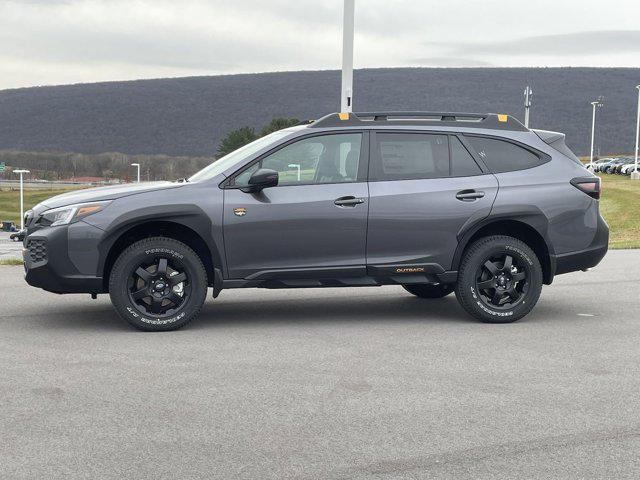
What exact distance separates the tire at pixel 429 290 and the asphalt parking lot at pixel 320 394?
1.53 feet

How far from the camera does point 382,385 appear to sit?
600 cm

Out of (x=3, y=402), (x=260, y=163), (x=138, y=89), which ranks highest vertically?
(x=138, y=89)

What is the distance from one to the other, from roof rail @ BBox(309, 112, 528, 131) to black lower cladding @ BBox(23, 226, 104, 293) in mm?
2217

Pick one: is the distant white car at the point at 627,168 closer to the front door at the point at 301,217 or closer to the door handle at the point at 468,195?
the door handle at the point at 468,195

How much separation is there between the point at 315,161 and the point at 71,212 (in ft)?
6.56

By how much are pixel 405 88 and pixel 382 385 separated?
14903 centimetres

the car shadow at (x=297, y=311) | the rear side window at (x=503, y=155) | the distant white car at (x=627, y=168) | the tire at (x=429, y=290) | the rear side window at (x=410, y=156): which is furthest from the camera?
the distant white car at (x=627, y=168)

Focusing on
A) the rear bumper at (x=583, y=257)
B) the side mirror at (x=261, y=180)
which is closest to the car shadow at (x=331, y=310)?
the rear bumper at (x=583, y=257)

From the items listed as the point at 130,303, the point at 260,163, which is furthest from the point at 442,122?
the point at 130,303

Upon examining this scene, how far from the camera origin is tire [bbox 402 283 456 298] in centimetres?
982

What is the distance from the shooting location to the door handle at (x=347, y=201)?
802 centimetres

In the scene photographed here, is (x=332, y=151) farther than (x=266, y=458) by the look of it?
Yes

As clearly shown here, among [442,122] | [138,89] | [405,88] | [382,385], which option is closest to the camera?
[382,385]

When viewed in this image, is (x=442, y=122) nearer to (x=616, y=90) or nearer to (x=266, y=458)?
(x=266, y=458)
